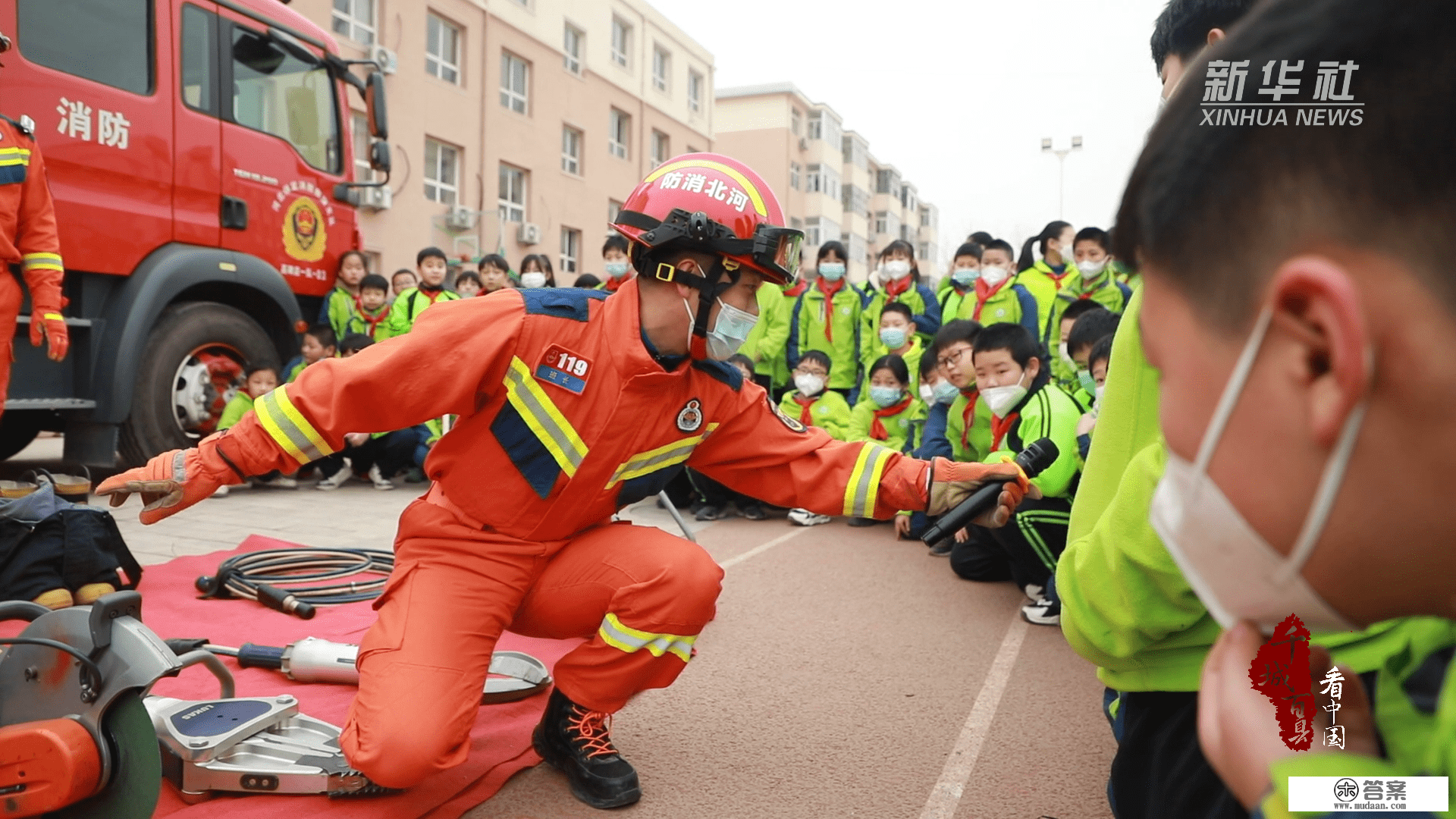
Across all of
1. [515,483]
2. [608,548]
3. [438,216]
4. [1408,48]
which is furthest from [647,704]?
[438,216]

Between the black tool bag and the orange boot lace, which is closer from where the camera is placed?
the orange boot lace

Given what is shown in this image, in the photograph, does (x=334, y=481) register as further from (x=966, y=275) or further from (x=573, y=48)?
(x=573, y=48)

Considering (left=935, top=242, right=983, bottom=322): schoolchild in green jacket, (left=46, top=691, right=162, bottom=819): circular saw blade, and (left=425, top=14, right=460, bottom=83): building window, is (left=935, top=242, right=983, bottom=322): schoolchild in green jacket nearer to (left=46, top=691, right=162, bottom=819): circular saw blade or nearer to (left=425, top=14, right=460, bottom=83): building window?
(left=46, top=691, right=162, bottom=819): circular saw blade

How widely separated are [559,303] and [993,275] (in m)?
5.99

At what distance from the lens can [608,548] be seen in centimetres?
263

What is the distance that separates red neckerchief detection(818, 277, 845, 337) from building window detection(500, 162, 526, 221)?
12.6 metres

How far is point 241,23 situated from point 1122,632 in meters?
7.33

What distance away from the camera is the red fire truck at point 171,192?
5.70m

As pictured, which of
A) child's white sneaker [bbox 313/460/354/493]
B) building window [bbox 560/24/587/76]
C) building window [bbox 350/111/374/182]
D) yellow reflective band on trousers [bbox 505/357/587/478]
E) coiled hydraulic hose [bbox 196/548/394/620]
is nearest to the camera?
yellow reflective band on trousers [bbox 505/357/587/478]

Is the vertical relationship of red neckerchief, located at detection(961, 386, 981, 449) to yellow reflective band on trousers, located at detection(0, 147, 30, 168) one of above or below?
below

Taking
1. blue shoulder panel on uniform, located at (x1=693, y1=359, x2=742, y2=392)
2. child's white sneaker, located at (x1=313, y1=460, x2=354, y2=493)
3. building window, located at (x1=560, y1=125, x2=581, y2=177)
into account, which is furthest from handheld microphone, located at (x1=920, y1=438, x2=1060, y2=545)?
building window, located at (x1=560, y1=125, x2=581, y2=177)

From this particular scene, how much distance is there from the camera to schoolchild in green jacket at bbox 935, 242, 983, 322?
8391 millimetres

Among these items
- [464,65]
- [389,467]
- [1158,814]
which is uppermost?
[464,65]

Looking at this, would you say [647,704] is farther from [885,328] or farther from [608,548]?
[885,328]
